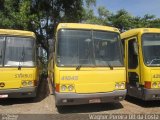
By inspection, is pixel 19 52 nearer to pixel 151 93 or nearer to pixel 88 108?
pixel 88 108

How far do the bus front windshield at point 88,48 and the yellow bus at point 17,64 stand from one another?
199cm

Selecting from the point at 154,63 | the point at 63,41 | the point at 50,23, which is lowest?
the point at 154,63

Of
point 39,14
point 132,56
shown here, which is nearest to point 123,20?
point 39,14

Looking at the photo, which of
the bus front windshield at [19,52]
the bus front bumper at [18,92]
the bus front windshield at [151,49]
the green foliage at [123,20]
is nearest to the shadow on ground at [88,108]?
the bus front bumper at [18,92]

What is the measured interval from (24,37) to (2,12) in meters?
9.89

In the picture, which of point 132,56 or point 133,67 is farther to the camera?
point 132,56

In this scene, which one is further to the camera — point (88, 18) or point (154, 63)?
point (88, 18)

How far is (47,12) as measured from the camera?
72.9 feet

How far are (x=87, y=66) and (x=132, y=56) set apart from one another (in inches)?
95.6

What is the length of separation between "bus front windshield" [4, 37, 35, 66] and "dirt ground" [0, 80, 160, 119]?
158 cm

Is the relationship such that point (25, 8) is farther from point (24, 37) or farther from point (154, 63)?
point (154, 63)

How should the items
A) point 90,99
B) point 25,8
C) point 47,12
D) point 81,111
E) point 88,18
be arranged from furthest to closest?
point 88,18, point 47,12, point 25,8, point 81,111, point 90,99

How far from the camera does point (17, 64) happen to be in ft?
35.3

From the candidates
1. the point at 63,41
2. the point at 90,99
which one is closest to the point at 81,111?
the point at 90,99
